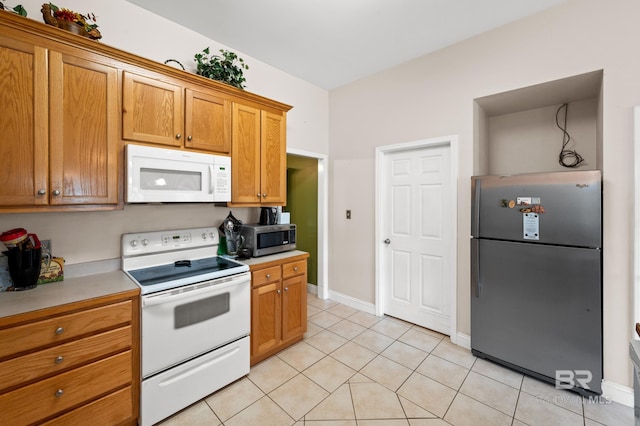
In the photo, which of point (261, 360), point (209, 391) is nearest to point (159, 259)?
point (209, 391)

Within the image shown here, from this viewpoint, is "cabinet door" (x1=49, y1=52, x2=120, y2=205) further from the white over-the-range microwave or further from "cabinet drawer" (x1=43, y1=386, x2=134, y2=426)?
"cabinet drawer" (x1=43, y1=386, x2=134, y2=426)

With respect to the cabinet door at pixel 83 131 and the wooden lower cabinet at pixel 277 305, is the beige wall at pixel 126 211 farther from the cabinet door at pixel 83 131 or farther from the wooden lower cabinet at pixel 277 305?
the wooden lower cabinet at pixel 277 305

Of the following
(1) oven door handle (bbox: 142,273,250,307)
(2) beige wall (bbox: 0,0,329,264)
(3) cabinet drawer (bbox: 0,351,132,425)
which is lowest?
(3) cabinet drawer (bbox: 0,351,132,425)

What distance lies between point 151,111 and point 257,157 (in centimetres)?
89

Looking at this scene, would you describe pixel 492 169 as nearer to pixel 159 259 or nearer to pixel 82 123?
pixel 159 259

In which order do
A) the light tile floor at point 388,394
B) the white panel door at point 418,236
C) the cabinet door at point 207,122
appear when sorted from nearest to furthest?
the light tile floor at point 388,394 → the cabinet door at point 207,122 → the white panel door at point 418,236

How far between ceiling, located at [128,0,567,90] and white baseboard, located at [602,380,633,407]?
9.39ft

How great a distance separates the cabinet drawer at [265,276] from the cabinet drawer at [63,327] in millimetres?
895

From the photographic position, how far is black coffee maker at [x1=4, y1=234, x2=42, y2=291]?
61.5 inches

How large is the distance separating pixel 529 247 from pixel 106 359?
3.01m

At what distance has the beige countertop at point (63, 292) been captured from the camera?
54.2 inches

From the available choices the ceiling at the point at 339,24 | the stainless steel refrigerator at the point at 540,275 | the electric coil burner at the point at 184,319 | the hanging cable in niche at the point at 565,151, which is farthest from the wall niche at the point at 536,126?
the electric coil burner at the point at 184,319

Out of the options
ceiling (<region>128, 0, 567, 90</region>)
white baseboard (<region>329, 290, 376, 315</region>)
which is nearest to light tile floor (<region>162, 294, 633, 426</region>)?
white baseboard (<region>329, 290, 376, 315</region>)

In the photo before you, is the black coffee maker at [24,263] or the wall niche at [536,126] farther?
the wall niche at [536,126]
